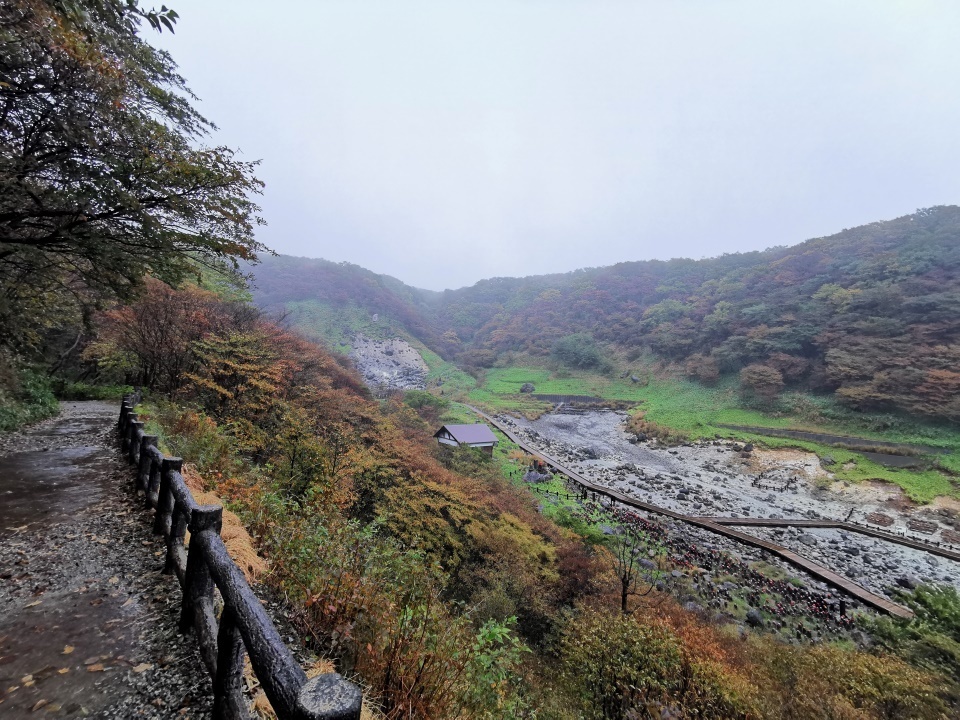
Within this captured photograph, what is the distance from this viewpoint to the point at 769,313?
37875mm

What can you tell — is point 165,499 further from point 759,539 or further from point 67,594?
point 759,539

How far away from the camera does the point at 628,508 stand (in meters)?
16.8

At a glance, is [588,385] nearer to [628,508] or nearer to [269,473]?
[628,508]

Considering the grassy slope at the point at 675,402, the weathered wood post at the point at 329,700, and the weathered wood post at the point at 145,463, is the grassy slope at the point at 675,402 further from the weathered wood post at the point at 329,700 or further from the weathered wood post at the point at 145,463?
the weathered wood post at the point at 145,463

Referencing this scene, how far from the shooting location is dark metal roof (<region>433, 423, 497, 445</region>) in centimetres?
2141

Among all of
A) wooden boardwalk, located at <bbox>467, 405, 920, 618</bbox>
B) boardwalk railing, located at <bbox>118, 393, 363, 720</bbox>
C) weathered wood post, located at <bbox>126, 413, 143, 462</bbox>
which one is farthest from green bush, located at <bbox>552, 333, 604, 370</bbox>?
boardwalk railing, located at <bbox>118, 393, 363, 720</bbox>

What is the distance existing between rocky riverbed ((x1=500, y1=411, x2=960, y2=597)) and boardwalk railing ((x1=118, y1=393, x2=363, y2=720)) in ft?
52.7

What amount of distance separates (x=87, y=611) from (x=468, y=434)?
19.3 m

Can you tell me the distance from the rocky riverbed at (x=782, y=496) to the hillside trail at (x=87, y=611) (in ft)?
53.0

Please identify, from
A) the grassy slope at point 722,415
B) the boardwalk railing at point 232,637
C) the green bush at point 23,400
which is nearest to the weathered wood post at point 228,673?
the boardwalk railing at point 232,637

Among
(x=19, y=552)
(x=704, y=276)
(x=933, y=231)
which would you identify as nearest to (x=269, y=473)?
(x=19, y=552)

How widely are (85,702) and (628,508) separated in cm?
1765

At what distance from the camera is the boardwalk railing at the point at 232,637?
4.09 ft

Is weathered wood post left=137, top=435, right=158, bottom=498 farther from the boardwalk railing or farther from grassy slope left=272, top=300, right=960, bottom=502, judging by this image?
→ grassy slope left=272, top=300, right=960, bottom=502
